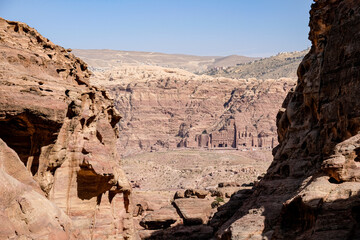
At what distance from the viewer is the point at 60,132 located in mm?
22375

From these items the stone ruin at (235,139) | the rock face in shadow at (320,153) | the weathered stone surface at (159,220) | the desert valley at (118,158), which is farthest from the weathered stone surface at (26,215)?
the stone ruin at (235,139)

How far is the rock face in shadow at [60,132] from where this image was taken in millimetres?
19125

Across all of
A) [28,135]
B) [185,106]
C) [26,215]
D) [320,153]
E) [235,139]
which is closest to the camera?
[26,215]

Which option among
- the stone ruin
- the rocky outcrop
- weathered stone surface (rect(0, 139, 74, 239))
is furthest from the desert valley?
the rocky outcrop

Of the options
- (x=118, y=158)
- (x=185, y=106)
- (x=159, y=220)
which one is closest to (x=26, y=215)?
(x=118, y=158)

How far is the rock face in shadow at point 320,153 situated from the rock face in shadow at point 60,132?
6445 mm

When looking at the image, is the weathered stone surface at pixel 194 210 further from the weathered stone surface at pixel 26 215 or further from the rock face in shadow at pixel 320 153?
the weathered stone surface at pixel 26 215

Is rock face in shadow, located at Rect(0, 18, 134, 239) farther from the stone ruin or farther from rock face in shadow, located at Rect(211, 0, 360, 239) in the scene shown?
the stone ruin

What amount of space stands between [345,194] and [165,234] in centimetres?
2277

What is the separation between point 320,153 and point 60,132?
13320 millimetres

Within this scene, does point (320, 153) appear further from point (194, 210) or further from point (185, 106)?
point (185, 106)

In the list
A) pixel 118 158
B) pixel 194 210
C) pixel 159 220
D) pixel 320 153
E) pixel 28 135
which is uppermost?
pixel 28 135

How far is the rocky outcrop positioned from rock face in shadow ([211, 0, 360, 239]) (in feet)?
369

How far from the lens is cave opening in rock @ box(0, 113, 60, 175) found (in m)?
19.2
